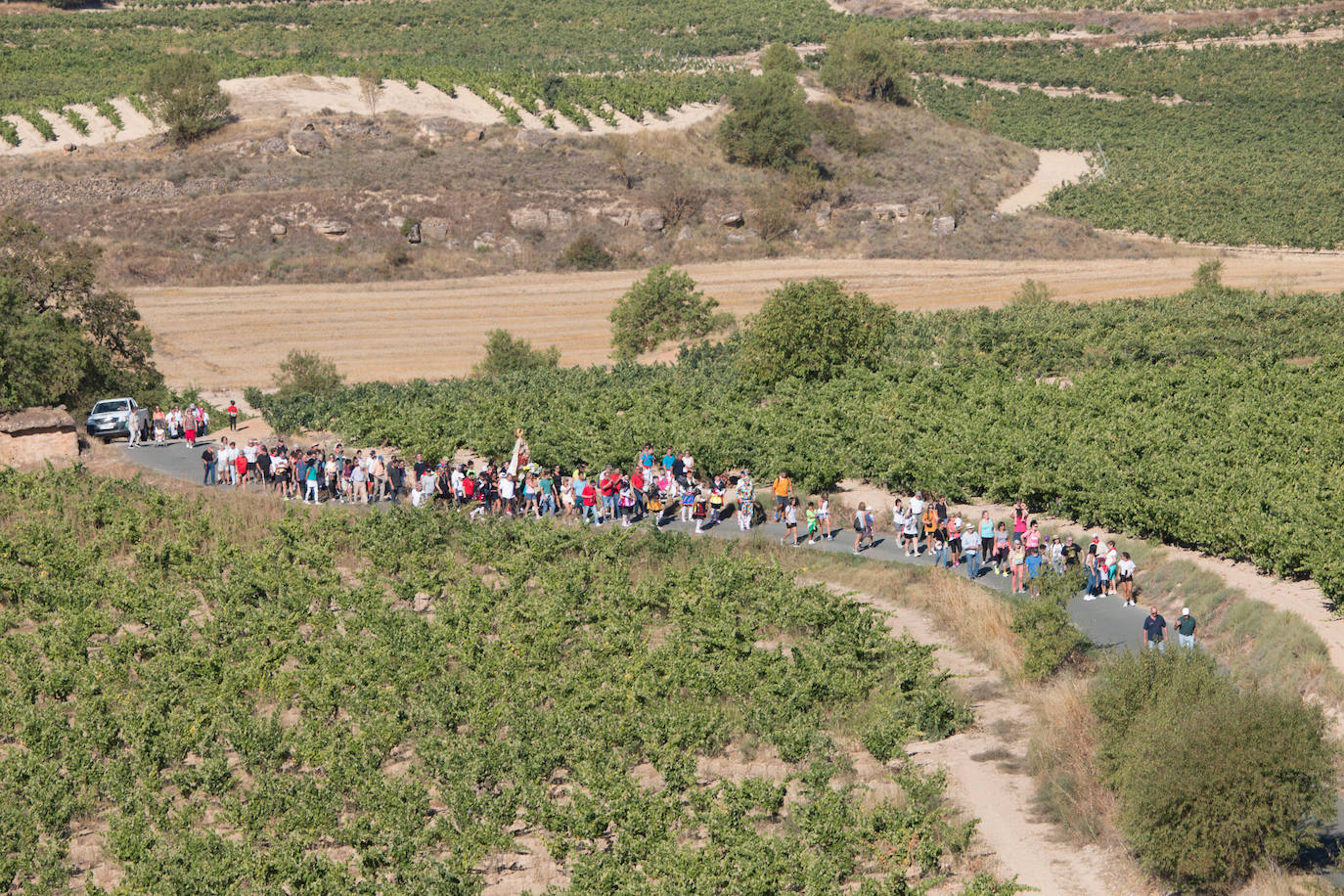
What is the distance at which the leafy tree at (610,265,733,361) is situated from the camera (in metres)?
52.9

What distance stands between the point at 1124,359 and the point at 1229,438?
11.5 m

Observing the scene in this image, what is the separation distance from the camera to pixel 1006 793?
1964 centimetres

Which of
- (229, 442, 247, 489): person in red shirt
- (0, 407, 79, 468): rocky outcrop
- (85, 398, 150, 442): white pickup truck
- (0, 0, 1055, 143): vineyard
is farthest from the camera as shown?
(0, 0, 1055, 143): vineyard

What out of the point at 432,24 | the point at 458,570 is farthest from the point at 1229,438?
the point at 432,24

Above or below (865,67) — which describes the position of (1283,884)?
below

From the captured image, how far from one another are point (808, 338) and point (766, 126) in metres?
38.8

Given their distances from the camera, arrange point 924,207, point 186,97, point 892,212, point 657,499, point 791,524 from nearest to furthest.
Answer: point 791,524
point 657,499
point 892,212
point 924,207
point 186,97

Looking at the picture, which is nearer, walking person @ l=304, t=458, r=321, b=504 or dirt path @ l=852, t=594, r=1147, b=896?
dirt path @ l=852, t=594, r=1147, b=896

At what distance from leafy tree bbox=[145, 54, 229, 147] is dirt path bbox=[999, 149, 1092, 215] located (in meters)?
41.9

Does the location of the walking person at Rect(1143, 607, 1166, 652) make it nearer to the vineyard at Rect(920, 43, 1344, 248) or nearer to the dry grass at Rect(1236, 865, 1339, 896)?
the dry grass at Rect(1236, 865, 1339, 896)

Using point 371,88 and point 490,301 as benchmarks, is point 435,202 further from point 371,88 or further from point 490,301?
point 371,88

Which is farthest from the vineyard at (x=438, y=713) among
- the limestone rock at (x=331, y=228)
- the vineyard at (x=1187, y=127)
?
the vineyard at (x=1187, y=127)

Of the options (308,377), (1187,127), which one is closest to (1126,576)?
(308,377)

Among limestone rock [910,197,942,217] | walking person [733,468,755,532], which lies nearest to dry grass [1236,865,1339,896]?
walking person [733,468,755,532]
